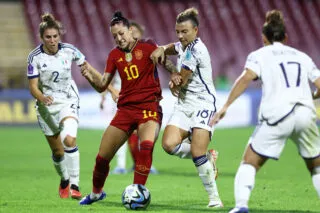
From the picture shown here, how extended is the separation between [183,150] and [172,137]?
38 cm

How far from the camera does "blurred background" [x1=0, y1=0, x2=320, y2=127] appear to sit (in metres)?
A: 29.7

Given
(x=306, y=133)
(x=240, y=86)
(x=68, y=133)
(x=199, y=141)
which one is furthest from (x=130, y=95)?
(x=306, y=133)

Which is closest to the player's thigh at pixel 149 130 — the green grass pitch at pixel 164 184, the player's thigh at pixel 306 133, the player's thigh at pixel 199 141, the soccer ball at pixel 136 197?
the player's thigh at pixel 199 141

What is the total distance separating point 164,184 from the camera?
1126 centimetres

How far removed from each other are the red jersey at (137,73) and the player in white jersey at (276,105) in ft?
5.38

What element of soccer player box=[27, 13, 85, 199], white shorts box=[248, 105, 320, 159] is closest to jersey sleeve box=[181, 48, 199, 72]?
white shorts box=[248, 105, 320, 159]

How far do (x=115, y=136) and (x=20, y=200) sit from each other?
170 centimetres

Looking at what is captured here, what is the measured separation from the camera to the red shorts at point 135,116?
27.3ft

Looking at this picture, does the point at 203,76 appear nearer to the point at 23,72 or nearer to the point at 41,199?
the point at 41,199

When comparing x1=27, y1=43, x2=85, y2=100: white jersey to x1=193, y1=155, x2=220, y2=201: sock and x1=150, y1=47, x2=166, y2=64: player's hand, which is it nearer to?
x1=150, y1=47, x2=166, y2=64: player's hand

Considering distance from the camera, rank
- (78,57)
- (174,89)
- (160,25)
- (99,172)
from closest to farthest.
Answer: (99,172), (174,89), (78,57), (160,25)

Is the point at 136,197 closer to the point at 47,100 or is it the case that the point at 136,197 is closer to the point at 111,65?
the point at 111,65

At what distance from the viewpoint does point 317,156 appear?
702 centimetres

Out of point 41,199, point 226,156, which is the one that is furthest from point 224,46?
point 41,199
